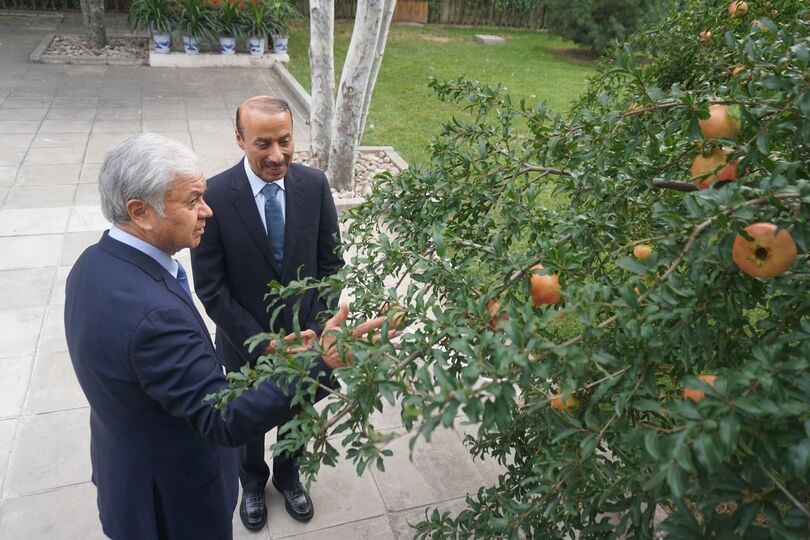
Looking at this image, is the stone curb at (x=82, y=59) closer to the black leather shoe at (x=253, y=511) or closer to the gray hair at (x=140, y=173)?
the black leather shoe at (x=253, y=511)

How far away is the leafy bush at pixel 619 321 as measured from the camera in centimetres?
95

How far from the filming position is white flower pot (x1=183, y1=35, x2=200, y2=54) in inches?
430

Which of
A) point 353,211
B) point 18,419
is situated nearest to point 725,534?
point 353,211

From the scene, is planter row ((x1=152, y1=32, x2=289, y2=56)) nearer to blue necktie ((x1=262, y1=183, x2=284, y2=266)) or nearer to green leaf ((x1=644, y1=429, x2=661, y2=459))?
blue necktie ((x1=262, y1=183, x2=284, y2=266))

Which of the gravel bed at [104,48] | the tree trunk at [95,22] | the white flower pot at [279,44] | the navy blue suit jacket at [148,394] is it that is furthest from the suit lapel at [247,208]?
the tree trunk at [95,22]

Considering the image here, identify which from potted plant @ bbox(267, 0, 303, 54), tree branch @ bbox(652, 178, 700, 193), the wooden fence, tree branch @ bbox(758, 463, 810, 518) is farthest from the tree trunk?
tree branch @ bbox(758, 463, 810, 518)

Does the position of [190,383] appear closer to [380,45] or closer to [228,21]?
[380,45]

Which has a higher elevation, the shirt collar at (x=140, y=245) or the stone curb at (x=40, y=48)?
the shirt collar at (x=140, y=245)

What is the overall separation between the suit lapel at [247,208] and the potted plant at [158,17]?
9580mm

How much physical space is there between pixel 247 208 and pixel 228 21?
9640mm

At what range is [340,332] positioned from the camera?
1.32 meters

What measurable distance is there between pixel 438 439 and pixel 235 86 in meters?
8.29

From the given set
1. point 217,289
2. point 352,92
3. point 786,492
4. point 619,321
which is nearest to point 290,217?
point 217,289

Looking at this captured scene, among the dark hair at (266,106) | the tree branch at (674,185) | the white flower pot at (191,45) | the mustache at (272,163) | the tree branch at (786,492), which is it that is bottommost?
the white flower pot at (191,45)
